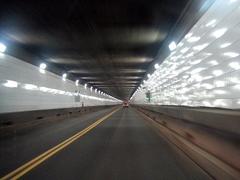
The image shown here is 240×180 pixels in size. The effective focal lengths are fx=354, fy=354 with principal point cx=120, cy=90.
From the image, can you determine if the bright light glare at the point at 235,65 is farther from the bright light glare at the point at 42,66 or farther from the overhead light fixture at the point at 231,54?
the bright light glare at the point at 42,66

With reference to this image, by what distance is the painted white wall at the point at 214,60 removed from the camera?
8047 mm

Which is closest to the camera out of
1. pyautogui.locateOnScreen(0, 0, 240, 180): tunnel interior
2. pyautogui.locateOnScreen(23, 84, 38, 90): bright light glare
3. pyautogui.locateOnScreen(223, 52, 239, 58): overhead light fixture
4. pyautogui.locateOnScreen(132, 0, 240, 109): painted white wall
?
pyautogui.locateOnScreen(0, 0, 240, 180): tunnel interior

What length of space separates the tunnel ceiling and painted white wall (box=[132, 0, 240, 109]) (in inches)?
103

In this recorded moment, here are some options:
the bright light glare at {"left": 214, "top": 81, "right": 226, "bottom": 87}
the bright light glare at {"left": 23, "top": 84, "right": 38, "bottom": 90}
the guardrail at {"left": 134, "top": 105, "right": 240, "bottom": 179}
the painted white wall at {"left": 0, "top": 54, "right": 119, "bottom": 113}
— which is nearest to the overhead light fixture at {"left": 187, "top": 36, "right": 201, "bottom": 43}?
the guardrail at {"left": 134, "top": 105, "right": 240, "bottom": 179}

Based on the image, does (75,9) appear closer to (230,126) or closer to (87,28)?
(87,28)

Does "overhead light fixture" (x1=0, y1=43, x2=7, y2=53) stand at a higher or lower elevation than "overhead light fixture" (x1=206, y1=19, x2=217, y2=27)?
higher

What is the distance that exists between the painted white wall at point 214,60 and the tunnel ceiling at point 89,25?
2620 millimetres

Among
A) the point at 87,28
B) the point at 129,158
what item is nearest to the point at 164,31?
the point at 87,28

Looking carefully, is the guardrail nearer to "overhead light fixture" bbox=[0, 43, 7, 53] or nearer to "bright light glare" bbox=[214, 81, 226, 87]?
"bright light glare" bbox=[214, 81, 226, 87]

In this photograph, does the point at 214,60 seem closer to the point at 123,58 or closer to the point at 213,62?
the point at 213,62

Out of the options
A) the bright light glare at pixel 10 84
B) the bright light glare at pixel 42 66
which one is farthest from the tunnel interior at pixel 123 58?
the bright light glare at pixel 42 66

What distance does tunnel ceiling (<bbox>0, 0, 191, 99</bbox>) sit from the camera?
625 inches

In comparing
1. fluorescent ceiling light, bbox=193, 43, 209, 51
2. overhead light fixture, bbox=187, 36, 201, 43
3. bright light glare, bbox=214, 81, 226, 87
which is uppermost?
overhead light fixture, bbox=187, 36, 201, 43

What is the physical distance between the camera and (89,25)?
1956cm
